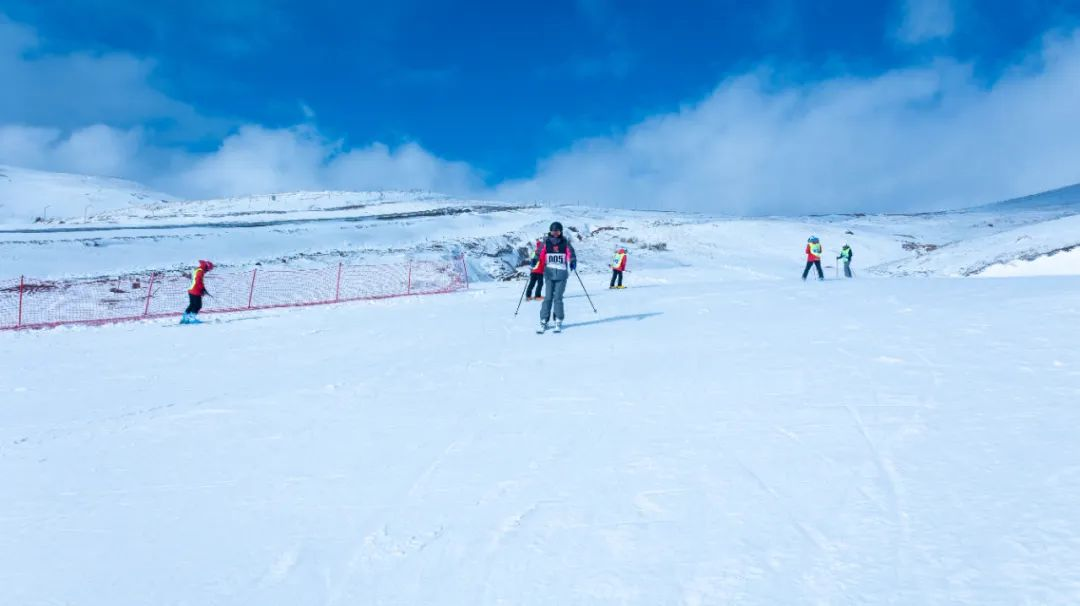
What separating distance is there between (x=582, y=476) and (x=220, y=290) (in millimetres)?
23479

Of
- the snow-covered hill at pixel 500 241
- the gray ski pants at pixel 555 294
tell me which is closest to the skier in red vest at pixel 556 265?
the gray ski pants at pixel 555 294

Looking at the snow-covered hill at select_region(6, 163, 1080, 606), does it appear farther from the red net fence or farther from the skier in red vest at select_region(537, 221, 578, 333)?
the red net fence

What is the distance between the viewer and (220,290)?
79.7ft

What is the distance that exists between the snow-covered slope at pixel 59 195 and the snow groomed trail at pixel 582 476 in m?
113

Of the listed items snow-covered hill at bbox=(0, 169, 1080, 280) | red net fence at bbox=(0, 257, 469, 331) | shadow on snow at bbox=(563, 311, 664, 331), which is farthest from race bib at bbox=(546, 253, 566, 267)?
snow-covered hill at bbox=(0, 169, 1080, 280)

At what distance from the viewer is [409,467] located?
15.8 feet

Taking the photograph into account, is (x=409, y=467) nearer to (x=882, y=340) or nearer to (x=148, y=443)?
(x=148, y=443)

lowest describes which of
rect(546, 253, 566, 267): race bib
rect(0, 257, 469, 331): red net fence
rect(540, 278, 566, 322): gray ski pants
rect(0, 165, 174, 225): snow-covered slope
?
rect(0, 257, 469, 331): red net fence

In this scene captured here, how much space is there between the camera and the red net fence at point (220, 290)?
66.4ft

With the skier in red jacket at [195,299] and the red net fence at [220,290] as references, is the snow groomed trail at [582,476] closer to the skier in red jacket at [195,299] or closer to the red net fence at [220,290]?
the skier in red jacket at [195,299]

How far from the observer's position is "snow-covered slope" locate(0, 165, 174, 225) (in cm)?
10631

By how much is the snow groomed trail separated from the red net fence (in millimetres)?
13171

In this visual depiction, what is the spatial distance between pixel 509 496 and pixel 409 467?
1015 millimetres

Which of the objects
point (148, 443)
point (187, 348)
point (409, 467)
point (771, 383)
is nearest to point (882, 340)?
point (771, 383)
